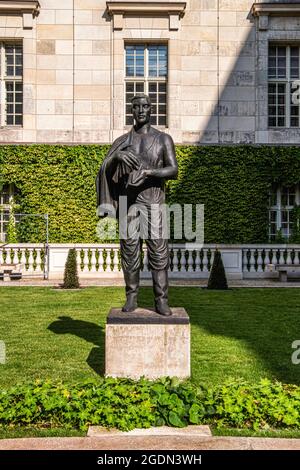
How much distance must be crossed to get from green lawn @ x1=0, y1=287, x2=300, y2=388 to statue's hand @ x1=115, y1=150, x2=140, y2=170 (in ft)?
8.68

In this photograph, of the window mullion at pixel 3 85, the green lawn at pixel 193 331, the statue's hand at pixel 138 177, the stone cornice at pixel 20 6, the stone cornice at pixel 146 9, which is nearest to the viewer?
the statue's hand at pixel 138 177

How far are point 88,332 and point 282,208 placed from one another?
13565 millimetres

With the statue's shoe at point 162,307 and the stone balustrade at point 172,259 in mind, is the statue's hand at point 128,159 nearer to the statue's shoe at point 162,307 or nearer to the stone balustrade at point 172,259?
the statue's shoe at point 162,307

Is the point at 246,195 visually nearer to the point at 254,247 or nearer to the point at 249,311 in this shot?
the point at 254,247

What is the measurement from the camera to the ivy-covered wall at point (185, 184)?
21375 millimetres

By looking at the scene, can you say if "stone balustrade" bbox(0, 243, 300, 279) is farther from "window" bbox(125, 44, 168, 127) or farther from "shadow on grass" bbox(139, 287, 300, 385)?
"window" bbox(125, 44, 168, 127)

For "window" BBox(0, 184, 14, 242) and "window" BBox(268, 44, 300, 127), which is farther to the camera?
"window" BBox(268, 44, 300, 127)

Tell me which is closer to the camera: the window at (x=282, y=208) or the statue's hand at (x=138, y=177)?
the statue's hand at (x=138, y=177)

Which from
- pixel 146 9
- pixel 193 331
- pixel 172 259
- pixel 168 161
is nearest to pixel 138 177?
pixel 168 161

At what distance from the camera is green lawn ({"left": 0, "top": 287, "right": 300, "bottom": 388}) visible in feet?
25.2

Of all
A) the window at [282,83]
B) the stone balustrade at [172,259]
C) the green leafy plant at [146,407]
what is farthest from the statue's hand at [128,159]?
the window at [282,83]

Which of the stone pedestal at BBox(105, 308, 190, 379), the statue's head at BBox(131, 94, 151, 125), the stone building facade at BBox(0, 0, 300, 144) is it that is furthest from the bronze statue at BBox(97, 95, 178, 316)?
the stone building facade at BBox(0, 0, 300, 144)

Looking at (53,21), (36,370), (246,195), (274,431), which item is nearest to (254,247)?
(246,195)

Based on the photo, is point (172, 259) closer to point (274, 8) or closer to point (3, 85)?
point (3, 85)
